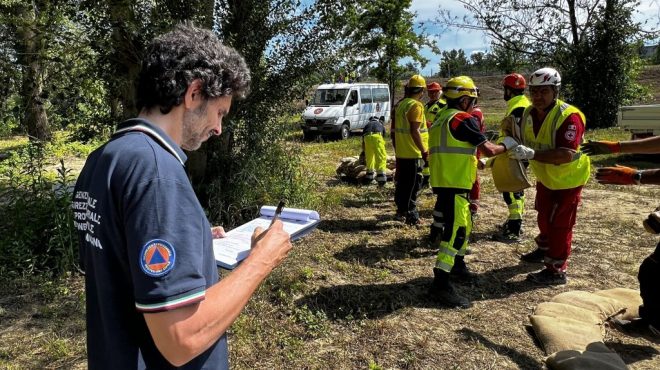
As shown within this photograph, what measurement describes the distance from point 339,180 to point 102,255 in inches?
346

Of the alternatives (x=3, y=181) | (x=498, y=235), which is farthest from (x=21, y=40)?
(x=498, y=235)

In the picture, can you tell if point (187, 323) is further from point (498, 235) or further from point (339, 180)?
point (339, 180)

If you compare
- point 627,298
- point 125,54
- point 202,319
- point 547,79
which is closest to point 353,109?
point 125,54

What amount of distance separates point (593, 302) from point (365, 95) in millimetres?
16551

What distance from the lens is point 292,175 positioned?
698 cm

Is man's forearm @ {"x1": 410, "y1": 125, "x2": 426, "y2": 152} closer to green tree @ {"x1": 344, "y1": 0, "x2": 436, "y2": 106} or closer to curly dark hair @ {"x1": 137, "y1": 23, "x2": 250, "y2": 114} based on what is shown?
curly dark hair @ {"x1": 137, "y1": 23, "x2": 250, "y2": 114}

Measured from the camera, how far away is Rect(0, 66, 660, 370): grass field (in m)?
3.37

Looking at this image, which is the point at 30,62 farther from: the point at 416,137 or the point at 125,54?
the point at 416,137

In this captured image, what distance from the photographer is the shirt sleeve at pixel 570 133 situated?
13.9 feet

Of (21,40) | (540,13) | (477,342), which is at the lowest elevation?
(477,342)

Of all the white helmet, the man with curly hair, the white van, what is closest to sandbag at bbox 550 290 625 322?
the white helmet

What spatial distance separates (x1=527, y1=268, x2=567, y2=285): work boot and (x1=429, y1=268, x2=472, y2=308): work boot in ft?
2.99

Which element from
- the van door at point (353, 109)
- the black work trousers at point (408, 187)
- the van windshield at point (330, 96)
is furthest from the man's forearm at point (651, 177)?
the van windshield at point (330, 96)

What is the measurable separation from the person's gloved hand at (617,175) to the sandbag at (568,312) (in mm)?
1113
